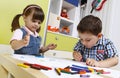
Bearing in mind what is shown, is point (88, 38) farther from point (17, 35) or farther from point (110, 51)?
point (17, 35)

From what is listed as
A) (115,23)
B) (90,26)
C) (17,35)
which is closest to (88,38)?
(90,26)

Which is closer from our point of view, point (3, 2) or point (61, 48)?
point (3, 2)

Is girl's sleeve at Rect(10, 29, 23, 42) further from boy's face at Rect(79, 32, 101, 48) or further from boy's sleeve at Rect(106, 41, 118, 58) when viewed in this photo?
boy's sleeve at Rect(106, 41, 118, 58)

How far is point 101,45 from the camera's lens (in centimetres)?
93

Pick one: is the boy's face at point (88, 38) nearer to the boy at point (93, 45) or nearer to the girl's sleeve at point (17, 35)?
the boy at point (93, 45)

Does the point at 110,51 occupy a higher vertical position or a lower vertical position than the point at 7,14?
lower

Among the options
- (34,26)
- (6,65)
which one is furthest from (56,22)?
(6,65)

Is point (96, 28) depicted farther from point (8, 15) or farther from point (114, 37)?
point (114, 37)

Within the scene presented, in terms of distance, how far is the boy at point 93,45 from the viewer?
84 centimetres

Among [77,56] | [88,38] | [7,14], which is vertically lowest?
[77,56]

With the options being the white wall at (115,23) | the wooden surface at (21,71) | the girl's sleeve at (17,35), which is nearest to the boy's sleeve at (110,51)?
the girl's sleeve at (17,35)

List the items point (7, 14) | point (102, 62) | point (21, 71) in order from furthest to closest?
1. point (7, 14)
2. point (102, 62)
3. point (21, 71)

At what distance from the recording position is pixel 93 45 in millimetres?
909

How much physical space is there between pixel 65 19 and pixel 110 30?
17.4 inches
